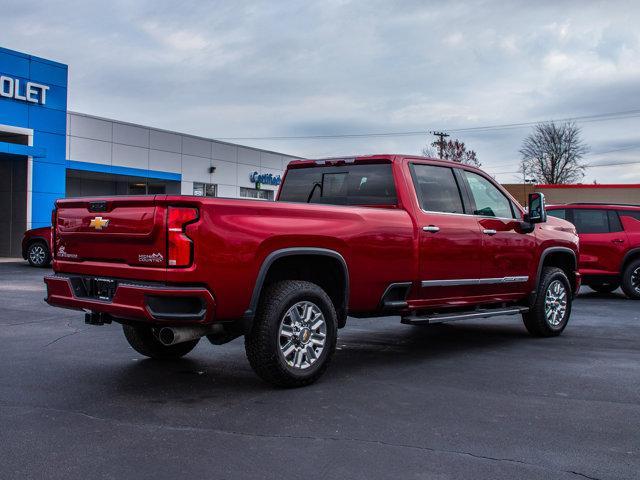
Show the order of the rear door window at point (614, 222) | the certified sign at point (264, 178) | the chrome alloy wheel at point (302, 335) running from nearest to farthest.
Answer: the chrome alloy wheel at point (302, 335) < the rear door window at point (614, 222) < the certified sign at point (264, 178)

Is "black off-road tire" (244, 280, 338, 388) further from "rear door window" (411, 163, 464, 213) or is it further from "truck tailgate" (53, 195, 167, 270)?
"rear door window" (411, 163, 464, 213)

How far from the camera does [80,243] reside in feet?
18.2

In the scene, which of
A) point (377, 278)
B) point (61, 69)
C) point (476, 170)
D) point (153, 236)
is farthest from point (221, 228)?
point (61, 69)

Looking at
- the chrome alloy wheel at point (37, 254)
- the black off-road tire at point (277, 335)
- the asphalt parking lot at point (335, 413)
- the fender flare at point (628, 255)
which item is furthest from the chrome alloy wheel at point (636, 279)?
the chrome alloy wheel at point (37, 254)

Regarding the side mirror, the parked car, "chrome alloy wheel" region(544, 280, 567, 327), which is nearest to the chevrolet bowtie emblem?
the side mirror

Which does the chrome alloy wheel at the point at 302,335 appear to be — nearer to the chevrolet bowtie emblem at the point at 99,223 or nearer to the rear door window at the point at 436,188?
the chevrolet bowtie emblem at the point at 99,223

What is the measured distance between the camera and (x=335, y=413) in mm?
4758

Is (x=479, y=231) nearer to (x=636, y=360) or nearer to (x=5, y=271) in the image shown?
(x=636, y=360)

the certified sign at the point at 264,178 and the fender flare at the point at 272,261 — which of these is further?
the certified sign at the point at 264,178

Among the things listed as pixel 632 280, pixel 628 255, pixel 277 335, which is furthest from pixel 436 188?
pixel 632 280

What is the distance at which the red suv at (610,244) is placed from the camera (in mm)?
12844

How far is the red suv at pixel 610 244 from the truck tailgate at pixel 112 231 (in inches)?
397

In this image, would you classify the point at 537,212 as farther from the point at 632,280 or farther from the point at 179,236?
the point at 632,280

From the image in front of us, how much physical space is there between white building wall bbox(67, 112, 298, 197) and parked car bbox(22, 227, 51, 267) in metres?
9.56
